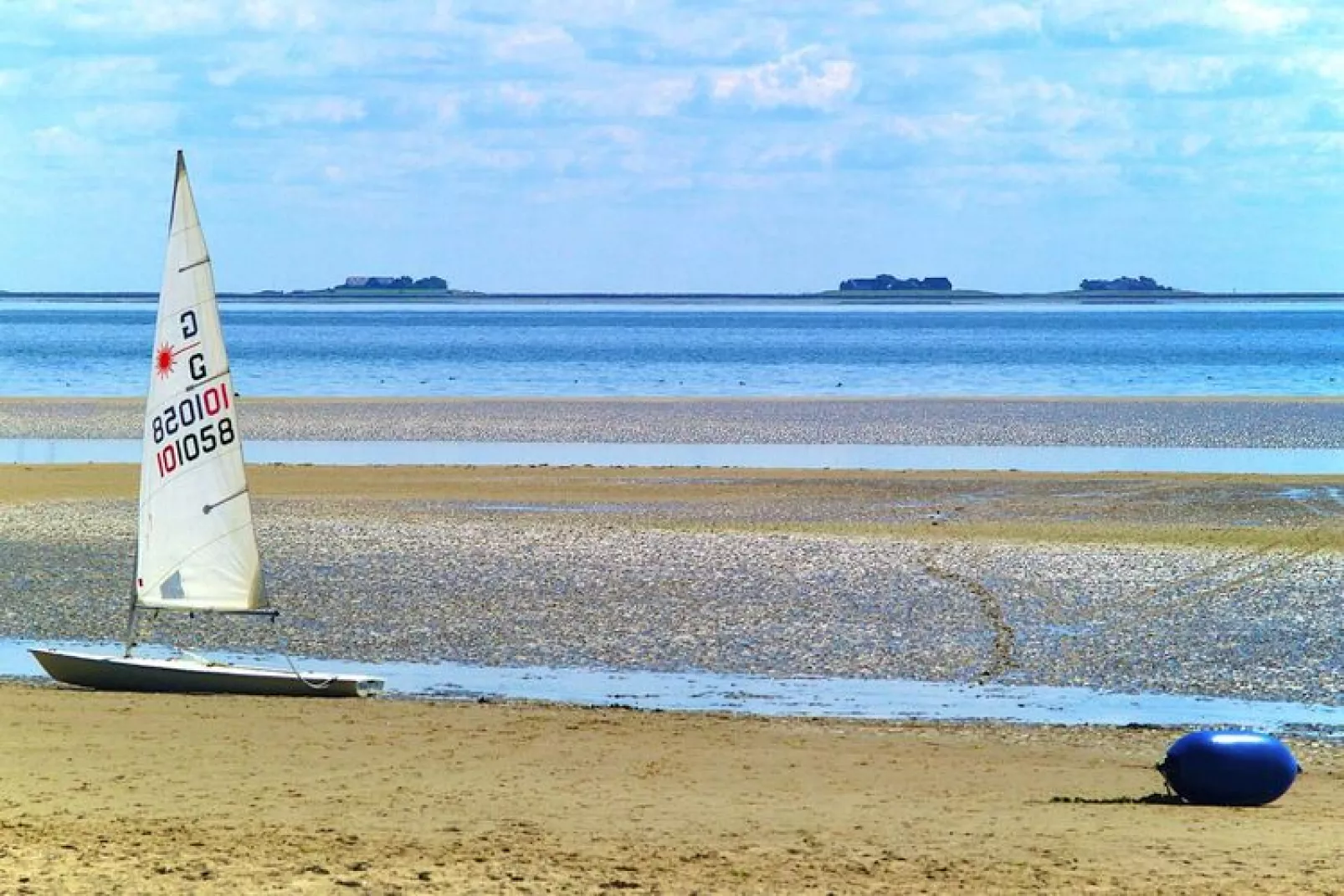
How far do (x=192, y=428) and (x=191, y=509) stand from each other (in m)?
0.85

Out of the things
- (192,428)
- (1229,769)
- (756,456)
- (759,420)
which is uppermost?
(192,428)

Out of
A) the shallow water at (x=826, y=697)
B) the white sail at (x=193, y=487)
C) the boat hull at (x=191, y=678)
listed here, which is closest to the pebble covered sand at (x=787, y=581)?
the shallow water at (x=826, y=697)

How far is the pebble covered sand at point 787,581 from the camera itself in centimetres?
2123

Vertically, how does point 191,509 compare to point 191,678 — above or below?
above

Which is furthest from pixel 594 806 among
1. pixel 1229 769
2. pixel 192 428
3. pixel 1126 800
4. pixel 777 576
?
pixel 777 576

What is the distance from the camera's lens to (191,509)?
1886 centimetres

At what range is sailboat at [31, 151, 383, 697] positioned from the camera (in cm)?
1817

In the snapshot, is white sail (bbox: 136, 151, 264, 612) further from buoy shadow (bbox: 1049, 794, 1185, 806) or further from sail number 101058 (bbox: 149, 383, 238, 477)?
buoy shadow (bbox: 1049, 794, 1185, 806)

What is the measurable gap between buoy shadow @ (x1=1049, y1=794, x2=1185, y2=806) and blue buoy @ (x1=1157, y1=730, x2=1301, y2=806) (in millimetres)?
164

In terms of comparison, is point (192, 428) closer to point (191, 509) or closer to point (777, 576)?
point (191, 509)

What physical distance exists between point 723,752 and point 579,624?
294 inches

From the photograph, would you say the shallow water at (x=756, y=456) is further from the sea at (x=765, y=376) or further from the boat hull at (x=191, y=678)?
the boat hull at (x=191, y=678)

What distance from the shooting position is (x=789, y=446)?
50625 mm

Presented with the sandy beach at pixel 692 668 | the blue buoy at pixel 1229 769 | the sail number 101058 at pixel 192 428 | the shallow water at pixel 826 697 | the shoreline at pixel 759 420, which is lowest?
the shallow water at pixel 826 697
